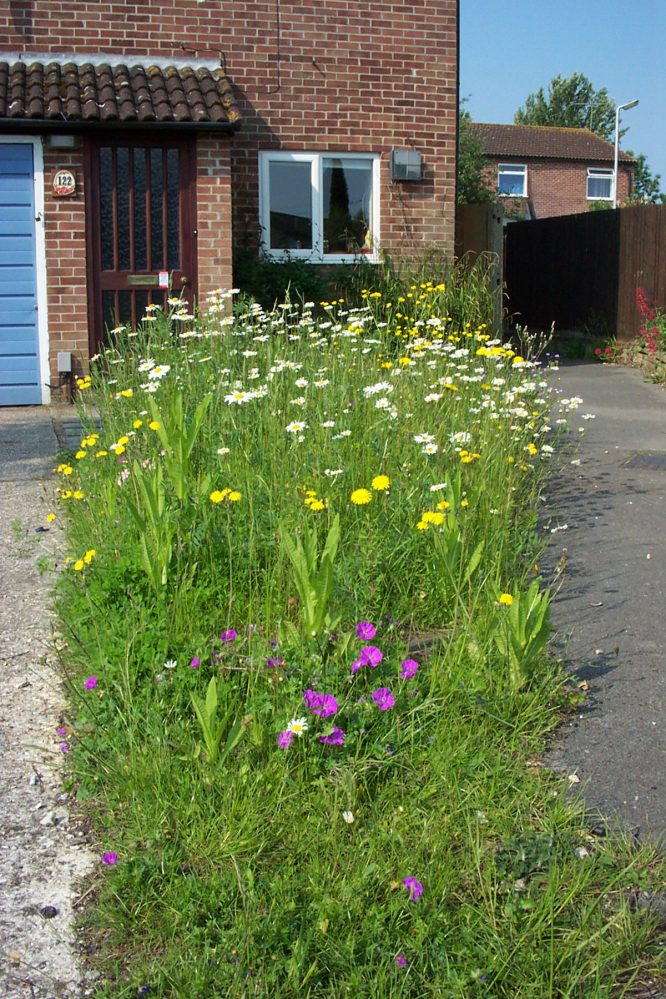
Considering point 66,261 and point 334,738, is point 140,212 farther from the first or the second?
point 334,738

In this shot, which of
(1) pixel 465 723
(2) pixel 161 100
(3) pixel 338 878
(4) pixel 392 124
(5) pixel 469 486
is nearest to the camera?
(3) pixel 338 878

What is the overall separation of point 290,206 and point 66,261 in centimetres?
307

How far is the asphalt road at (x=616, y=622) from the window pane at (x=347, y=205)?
5476 mm

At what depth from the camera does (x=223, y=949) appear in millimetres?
2525

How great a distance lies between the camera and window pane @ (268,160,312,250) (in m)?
13.2

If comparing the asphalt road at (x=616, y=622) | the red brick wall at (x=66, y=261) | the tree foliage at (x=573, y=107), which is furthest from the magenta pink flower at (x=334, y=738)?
the tree foliage at (x=573, y=107)

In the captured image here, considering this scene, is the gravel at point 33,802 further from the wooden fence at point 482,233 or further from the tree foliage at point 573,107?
the tree foliage at point 573,107

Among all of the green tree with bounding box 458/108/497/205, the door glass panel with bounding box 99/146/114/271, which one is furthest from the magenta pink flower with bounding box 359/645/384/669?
the green tree with bounding box 458/108/497/205

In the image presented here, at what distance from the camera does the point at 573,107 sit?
85.9m

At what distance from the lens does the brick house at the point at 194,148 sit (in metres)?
11.4

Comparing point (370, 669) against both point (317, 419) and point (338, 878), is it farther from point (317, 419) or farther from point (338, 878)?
point (317, 419)

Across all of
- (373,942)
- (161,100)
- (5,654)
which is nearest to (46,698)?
(5,654)

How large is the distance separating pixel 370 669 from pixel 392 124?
1095 centimetres

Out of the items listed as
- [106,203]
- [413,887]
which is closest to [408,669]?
[413,887]
